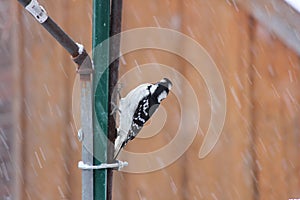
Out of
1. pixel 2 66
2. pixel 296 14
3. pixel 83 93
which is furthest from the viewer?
pixel 2 66

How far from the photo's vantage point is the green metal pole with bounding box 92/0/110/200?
101 centimetres

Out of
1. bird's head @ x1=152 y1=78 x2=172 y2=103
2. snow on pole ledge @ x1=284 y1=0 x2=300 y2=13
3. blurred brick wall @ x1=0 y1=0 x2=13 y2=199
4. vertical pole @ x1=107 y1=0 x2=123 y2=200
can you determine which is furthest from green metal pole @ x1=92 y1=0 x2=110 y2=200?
blurred brick wall @ x1=0 y1=0 x2=13 y2=199

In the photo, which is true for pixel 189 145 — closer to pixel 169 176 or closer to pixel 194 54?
pixel 169 176

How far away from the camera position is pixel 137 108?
136 centimetres

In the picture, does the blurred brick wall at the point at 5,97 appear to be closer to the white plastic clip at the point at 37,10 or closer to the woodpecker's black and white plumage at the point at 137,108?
the woodpecker's black and white plumage at the point at 137,108

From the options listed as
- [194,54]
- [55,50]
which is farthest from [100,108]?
[55,50]

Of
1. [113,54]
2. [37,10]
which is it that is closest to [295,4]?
[113,54]

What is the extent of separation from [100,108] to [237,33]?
2.23ft

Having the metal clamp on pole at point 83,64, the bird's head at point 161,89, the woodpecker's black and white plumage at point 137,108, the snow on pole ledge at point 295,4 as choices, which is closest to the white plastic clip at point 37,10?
the metal clamp on pole at point 83,64

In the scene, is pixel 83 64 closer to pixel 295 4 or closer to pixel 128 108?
pixel 128 108

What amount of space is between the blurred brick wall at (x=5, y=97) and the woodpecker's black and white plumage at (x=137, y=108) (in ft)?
1.42

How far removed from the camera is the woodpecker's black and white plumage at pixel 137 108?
4.27 ft

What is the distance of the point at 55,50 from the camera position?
68.3 inches

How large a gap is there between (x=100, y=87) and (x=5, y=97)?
0.78m
